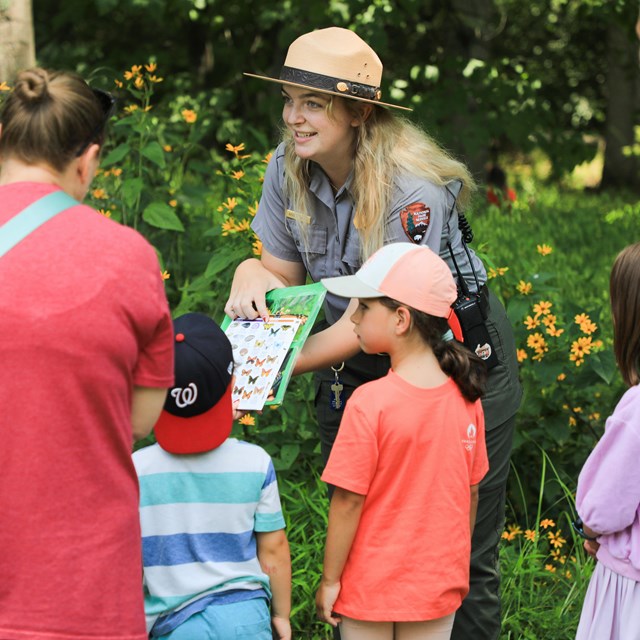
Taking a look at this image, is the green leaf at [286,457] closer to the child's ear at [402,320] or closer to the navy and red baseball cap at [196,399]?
the child's ear at [402,320]

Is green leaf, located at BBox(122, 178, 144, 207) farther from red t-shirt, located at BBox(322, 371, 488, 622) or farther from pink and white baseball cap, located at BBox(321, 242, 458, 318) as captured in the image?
red t-shirt, located at BBox(322, 371, 488, 622)

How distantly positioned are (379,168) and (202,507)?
1.07 meters

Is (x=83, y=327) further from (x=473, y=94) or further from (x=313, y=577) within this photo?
(x=473, y=94)

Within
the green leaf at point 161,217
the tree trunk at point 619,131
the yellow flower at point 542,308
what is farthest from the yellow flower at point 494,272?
the tree trunk at point 619,131

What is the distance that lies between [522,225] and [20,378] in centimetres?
609

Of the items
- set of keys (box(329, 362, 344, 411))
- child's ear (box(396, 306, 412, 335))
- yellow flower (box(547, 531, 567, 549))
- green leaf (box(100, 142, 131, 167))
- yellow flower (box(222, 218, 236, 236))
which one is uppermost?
child's ear (box(396, 306, 412, 335))

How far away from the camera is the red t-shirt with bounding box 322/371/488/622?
8.48ft

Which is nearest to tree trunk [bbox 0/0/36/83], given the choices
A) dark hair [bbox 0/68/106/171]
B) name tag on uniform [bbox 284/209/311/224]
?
name tag on uniform [bbox 284/209/311/224]

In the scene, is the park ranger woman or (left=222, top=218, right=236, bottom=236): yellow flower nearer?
the park ranger woman

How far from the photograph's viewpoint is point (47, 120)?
2006 millimetres

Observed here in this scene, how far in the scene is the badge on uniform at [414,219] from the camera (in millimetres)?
2883

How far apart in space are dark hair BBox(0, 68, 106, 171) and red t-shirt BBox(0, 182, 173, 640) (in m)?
0.08

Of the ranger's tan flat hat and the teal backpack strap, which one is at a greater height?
the ranger's tan flat hat

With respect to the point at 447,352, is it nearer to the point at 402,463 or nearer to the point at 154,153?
the point at 402,463
